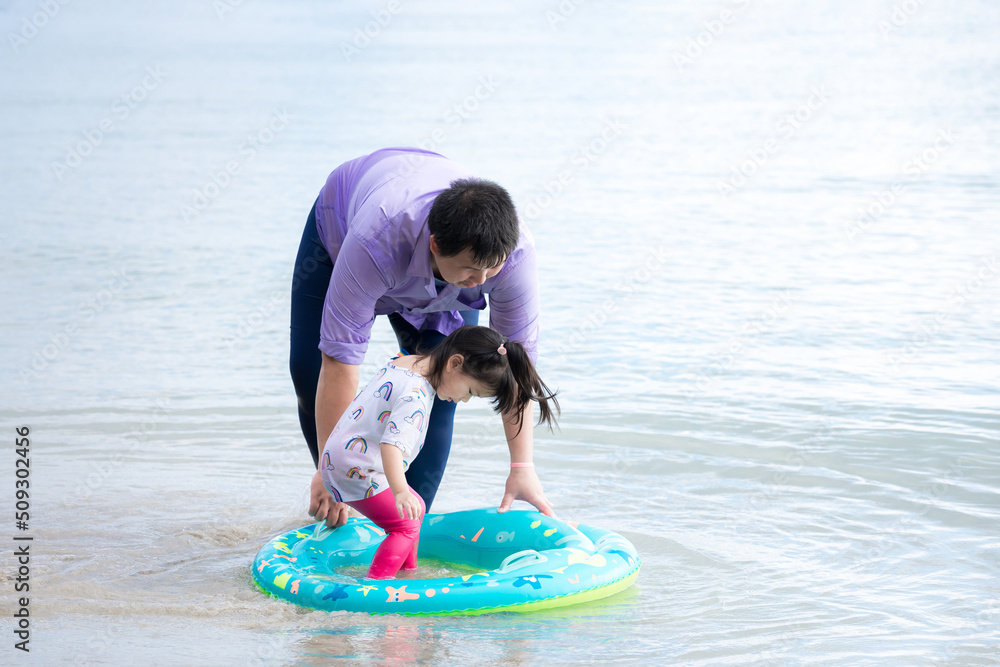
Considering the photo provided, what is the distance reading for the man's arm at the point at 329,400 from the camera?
10.1 ft

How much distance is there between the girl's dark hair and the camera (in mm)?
2969

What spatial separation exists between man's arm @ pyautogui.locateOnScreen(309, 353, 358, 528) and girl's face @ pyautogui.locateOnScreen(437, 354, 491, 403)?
26 cm

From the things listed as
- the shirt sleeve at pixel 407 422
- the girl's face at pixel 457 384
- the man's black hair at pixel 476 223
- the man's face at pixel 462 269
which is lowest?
the shirt sleeve at pixel 407 422

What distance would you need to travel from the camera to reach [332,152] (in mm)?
14258

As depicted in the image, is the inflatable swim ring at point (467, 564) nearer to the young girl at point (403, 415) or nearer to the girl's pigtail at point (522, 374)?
the young girl at point (403, 415)

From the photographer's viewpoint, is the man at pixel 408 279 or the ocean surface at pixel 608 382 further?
the ocean surface at pixel 608 382

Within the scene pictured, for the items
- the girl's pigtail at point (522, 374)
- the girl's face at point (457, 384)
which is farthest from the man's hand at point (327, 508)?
the girl's pigtail at point (522, 374)

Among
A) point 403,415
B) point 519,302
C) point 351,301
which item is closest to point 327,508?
point 403,415

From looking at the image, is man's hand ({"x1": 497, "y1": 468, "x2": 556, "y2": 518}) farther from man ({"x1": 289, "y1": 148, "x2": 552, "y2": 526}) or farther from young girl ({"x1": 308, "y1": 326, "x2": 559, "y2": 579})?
young girl ({"x1": 308, "y1": 326, "x2": 559, "y2": 579})

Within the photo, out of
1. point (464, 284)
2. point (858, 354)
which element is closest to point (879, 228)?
point (858, 354)

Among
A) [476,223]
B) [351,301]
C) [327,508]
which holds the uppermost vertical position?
[476,223]

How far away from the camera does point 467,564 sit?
11.7 feet

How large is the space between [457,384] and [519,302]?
0.94 ft

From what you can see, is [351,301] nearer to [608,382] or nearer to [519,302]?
[519,302]
